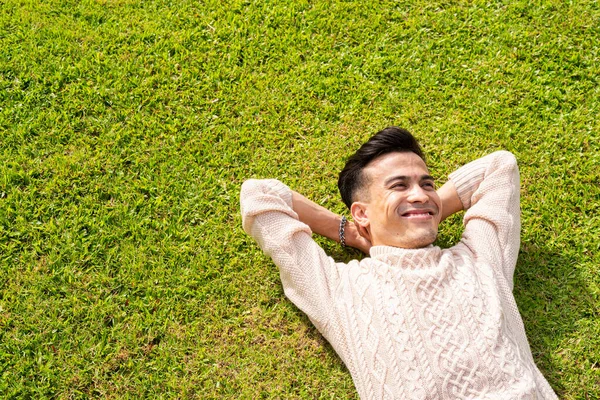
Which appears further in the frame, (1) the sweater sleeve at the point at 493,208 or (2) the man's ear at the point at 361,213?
(2) the man's ear at the point at 361,213

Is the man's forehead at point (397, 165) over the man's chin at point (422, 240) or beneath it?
over

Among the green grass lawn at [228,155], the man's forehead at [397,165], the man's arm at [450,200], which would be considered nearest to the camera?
the man's forehead at [397,165]

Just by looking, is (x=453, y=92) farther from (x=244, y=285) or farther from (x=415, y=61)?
(x=244, y=285)

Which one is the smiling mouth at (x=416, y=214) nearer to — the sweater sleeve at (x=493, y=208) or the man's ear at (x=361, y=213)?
the man's ear at (x=361, y=213)

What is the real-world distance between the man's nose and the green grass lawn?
94cm

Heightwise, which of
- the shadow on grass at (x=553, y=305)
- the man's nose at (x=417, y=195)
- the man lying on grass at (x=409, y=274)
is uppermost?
the man's nose at (x=417, y=195)

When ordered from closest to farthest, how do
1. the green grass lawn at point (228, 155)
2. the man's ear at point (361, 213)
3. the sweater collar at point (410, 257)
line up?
1. the sweater collar at point (410, 257)
2. the man's ear at point (361, 213)
3. the green grass lawn at point (228, 155)

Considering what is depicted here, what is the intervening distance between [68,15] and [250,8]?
5.91 ft

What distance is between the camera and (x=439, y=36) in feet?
19.6

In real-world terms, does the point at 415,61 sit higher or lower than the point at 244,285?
higher

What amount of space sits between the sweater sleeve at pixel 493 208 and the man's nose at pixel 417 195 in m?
0.53

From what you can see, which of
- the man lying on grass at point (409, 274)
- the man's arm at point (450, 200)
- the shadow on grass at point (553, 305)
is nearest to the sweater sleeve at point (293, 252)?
the man lying on grass at point (409, 274)

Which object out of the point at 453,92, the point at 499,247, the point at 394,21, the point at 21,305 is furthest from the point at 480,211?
the point at 21,305

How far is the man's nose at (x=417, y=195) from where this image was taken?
14.1ft
